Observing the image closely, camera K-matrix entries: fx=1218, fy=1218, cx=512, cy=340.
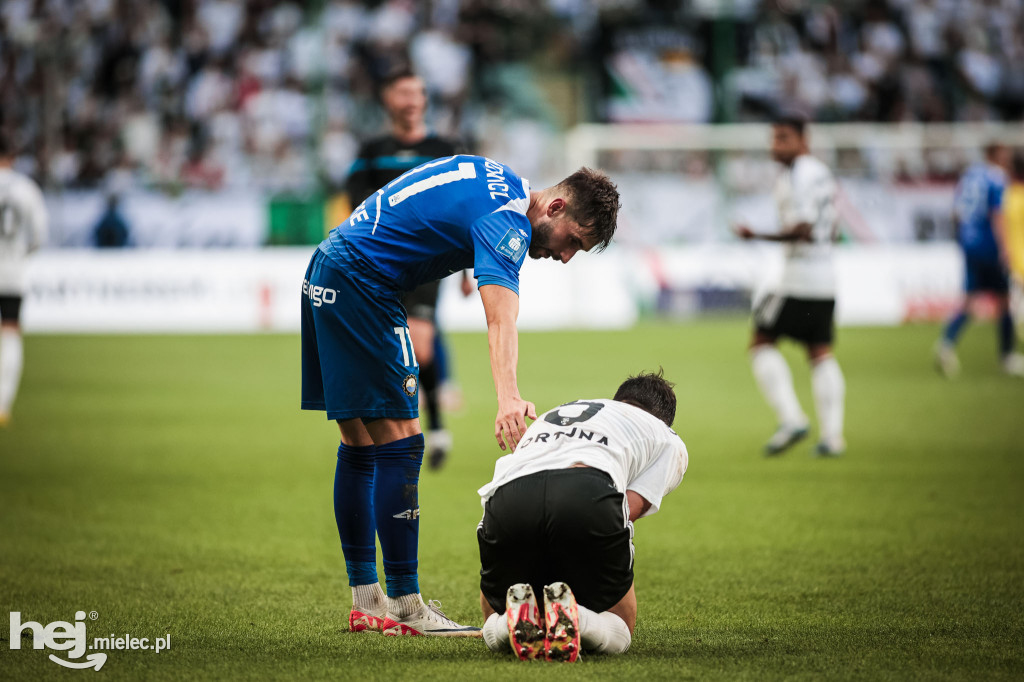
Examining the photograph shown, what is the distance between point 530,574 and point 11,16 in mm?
23524

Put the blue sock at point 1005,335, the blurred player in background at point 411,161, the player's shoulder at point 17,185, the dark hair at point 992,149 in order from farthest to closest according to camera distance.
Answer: the dark hair at point 992,149 < the blue sock at point 1005,335 < the player's shoulder at point 17,185 < the blurred player in background at point 411,161

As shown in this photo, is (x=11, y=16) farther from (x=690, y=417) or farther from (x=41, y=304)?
(x=690, y=417)

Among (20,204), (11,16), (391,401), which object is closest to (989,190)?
(20,204)

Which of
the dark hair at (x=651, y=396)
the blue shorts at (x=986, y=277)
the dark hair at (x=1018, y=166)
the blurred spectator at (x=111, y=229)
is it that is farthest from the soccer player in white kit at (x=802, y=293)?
the blurred spectator at (x=111, y=229)

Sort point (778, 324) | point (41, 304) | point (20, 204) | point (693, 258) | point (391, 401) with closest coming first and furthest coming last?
point (391, 401)
point (778, 324)
point (20, 204)
point (41, 304)
point (693, 258)

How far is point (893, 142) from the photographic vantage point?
2252 cm

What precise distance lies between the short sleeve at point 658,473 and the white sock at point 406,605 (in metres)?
0.90

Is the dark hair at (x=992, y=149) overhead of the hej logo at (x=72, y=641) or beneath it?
overhead

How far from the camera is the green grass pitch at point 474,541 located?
399 centimetres

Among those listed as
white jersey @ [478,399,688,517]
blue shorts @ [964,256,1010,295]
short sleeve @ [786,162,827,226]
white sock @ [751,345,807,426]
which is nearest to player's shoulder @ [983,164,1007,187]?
blue shorts @ [964,256,1010,295]

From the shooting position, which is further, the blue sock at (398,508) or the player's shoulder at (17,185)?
the player's shoulder at (17,185)

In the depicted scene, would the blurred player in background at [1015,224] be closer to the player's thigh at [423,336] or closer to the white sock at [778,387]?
→ the white sock at [778,387]

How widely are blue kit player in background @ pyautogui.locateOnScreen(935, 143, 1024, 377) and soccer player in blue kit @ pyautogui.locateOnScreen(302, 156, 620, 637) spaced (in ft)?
35.4

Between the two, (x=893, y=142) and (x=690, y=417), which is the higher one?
(x=893, y=142)
